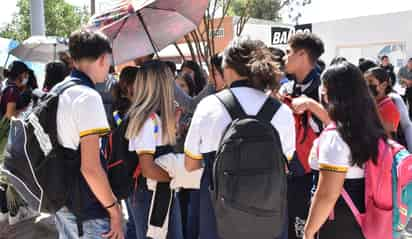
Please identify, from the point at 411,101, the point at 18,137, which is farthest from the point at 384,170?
the point at 411,101

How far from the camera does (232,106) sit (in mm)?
2188

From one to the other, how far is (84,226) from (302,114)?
5.33 ft

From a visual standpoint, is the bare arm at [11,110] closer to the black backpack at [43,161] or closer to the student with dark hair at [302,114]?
the black backpack at [43,161]

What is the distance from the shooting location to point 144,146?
2.67m

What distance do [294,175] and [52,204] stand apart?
162 cm

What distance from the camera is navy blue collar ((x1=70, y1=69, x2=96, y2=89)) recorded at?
→ 2240 millimetres

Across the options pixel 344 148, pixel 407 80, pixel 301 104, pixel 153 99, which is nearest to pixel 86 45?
pixel 153 99

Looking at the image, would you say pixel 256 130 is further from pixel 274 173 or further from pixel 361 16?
pixel 361 16

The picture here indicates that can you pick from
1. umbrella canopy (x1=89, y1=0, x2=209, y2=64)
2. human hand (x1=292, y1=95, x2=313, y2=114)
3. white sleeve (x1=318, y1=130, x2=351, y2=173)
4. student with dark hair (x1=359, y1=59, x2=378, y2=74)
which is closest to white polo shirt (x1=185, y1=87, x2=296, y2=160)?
white sleeve (x1=318, y1=130, x2=351, y2=173)

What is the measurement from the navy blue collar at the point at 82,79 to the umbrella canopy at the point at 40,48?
5.49m

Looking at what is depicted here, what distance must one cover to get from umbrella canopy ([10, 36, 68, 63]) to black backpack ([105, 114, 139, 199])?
16.9 feet

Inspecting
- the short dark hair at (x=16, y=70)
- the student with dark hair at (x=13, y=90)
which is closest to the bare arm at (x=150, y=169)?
the student with dark hair at (x=13, y=90)

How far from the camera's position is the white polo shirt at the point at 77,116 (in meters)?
2.12

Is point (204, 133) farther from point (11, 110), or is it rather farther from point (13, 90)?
point (13, 90)
